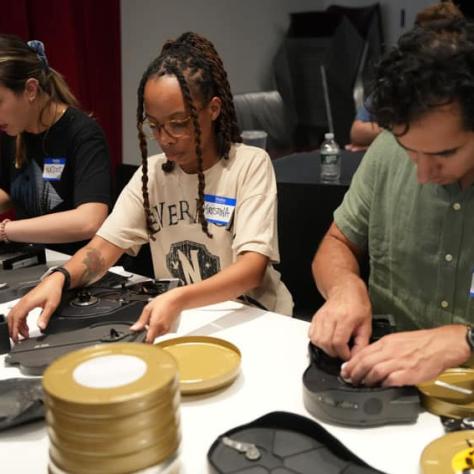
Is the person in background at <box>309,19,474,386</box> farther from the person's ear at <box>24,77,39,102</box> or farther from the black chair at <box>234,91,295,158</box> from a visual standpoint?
the black chair at <box>234,91,295,158</box>

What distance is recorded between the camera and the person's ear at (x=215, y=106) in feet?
5.14

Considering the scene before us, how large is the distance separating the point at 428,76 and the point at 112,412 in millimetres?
711

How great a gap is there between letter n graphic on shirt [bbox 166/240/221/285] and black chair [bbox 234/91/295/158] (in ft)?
8.11

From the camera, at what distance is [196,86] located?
1.52 meters

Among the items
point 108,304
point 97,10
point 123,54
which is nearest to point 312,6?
point 123,54

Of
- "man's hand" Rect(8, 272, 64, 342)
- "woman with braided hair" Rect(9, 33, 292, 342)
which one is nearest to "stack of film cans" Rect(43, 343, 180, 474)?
"man's hand" Rect(8, 272, 64, 342)

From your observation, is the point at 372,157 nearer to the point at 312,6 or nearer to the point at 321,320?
the point at 321,320

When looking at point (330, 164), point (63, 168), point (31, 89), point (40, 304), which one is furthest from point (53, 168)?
point (330, 164)

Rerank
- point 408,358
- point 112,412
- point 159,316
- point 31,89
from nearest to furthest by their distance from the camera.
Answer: point 112,412 < point 408,358 < point 159,316 < point 31,89

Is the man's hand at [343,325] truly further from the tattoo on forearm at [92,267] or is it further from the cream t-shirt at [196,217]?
the tattoo on forearm at [92,267]

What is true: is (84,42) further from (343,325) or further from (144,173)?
(343,325)

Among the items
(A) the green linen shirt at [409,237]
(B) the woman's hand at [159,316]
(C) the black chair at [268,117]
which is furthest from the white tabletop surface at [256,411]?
(C) the black chair at [268,117]

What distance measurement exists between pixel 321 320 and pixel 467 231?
37 cm

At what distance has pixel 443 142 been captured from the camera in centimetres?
104
